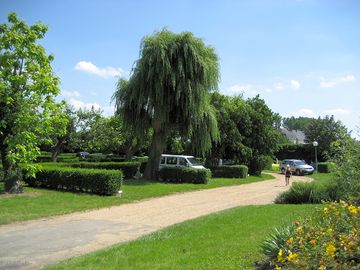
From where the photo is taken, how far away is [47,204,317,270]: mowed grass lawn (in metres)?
6.41

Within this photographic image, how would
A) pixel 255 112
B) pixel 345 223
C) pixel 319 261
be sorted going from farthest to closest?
1. pixel 255 112
2. pixel 345 223
3. pixel 319 261

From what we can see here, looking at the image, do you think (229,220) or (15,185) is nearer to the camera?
(229,220)

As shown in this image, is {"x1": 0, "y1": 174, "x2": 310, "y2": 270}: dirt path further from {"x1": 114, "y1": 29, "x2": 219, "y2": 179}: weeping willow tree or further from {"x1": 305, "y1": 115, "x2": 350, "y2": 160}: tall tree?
{"x1": 305, "y1": 115, "x2": 350, "y2": 160}: tall tree

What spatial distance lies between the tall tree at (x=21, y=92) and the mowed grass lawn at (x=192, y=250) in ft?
27.0

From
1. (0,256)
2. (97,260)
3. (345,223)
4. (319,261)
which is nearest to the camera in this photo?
(319,261)

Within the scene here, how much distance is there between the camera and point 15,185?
16328 millimetres

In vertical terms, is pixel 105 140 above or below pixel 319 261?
above

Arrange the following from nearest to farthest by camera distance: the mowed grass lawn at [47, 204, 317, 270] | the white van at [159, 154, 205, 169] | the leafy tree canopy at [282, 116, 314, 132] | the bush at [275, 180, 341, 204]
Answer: the mowed grass lawn at [47, 204, 317, 270]
the bush at [275, 180, 341, 204]
the white van at [159, 154, 205, 169]
the leafy tree canopy at [282, 116, 314, 132]

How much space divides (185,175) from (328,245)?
20.4m

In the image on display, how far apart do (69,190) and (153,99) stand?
8117 mm

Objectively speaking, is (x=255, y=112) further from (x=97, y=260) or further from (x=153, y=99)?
(x=97, y=260)

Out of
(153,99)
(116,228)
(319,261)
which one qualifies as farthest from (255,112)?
(319,261)

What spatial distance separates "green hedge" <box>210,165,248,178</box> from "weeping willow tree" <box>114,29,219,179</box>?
19.8 ft

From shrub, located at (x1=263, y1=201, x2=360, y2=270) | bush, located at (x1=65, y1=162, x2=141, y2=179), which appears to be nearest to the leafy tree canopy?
bush, located at (x1=65, y1=162, x2=141, y2=179)
